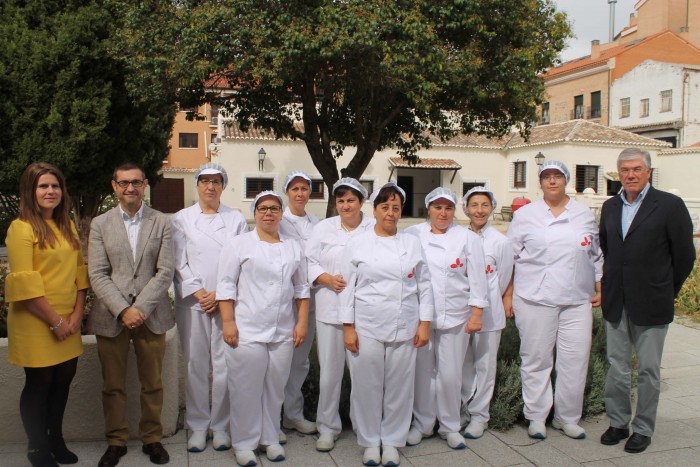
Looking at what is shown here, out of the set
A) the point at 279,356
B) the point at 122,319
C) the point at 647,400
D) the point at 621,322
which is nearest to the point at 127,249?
the point at 122,319

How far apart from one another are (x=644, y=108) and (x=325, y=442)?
127ft

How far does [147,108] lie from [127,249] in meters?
6.28

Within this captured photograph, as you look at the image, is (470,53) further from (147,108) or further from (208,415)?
(208,415)

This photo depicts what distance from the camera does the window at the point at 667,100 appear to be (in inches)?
1367

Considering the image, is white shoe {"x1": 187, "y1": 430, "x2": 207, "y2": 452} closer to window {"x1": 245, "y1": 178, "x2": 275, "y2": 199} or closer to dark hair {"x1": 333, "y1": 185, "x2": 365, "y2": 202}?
dark hair {"x1": 333, "y1": 185, "x2": 365, "y2": 202}

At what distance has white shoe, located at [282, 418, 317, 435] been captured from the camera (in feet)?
13.9

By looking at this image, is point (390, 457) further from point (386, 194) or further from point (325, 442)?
point (386, 194)

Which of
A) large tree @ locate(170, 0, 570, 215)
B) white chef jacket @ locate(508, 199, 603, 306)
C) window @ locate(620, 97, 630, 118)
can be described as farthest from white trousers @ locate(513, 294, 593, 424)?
window @ locate(620, 97, 630, 118)

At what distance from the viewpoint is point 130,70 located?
28.7 ft

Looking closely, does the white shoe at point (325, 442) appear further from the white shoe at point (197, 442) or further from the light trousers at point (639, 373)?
the light trousers at point (639, 373)

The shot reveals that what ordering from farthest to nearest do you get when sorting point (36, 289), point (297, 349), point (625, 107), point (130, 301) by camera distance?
1. point (625, 107)
2. point (297, 349)
3. point (130, 301)
4. point (36, 289)

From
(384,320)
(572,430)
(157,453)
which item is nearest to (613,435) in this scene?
(572,430)

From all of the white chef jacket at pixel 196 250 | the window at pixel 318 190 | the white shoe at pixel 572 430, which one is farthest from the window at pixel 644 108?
the white chef jacket at pixel 196 250

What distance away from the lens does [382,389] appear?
12.7ft
